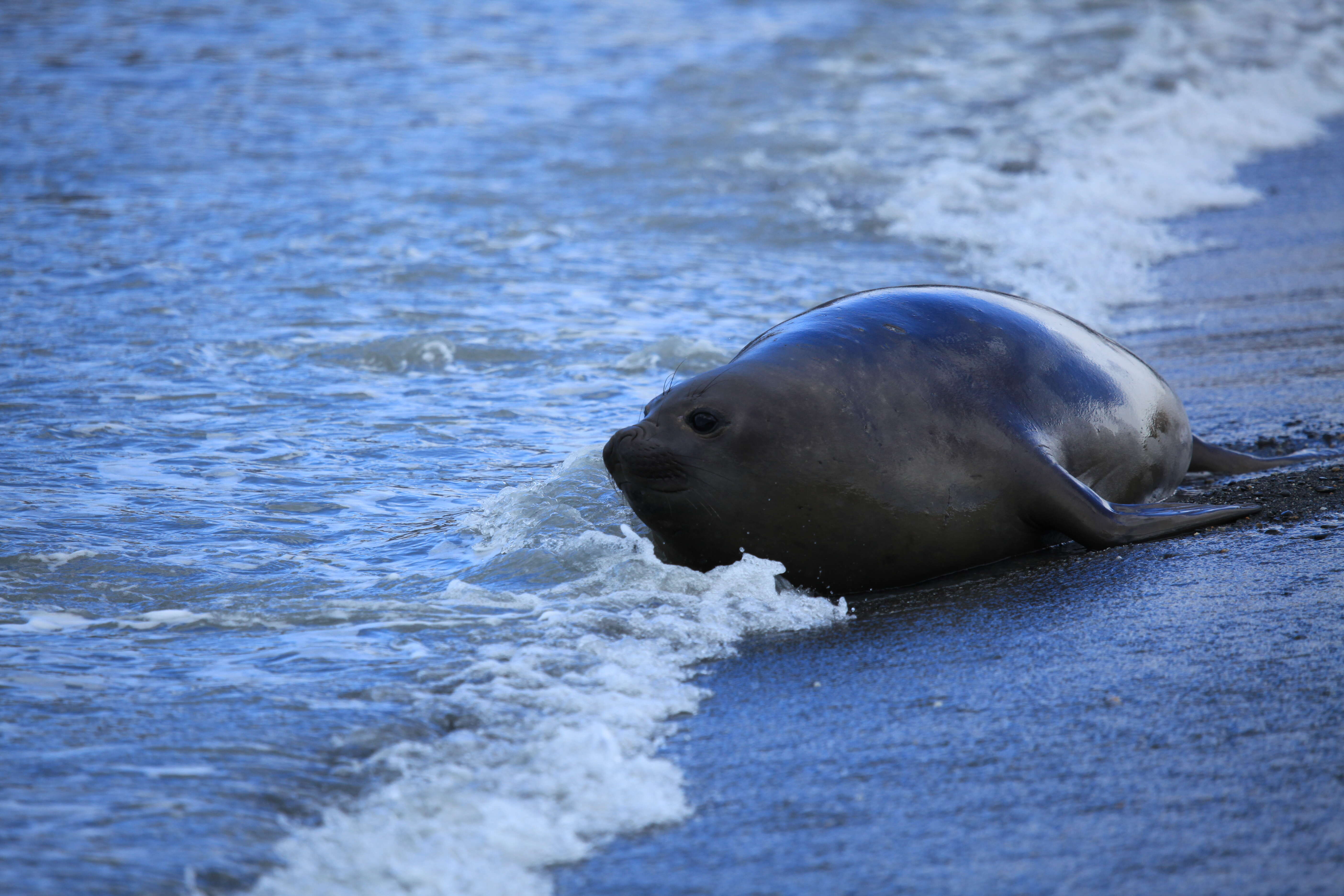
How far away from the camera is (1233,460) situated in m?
5.47

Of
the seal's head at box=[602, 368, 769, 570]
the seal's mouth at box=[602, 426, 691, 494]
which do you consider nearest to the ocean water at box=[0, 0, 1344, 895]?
the seal's head at box=[602, 368, 769, 570]

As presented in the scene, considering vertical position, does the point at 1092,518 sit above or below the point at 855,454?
below

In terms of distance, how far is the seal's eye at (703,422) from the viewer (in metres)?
4.25

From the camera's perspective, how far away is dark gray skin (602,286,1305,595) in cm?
419

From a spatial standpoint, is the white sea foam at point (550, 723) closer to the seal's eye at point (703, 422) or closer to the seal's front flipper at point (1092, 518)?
the seal's eye at point (703, 422)

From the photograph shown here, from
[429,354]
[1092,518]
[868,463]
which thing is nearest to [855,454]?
[868,463]

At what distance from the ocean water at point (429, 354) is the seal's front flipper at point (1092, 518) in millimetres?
901

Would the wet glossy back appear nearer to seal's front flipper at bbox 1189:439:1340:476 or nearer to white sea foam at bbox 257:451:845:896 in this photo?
white sea foam at bbox 257:451:845:896

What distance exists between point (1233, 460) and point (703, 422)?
98.7 inches

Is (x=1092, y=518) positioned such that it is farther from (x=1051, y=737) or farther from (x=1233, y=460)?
(x=1233, y=460)

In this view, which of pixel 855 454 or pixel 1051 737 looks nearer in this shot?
pixel 1051 737

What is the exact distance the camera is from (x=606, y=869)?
2.76 meters

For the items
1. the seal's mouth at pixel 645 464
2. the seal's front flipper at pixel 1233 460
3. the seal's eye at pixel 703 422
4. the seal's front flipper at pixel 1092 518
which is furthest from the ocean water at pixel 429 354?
the seal's front flipper at pixel 1233 460

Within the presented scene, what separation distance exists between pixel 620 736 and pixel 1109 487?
2.35 metres
